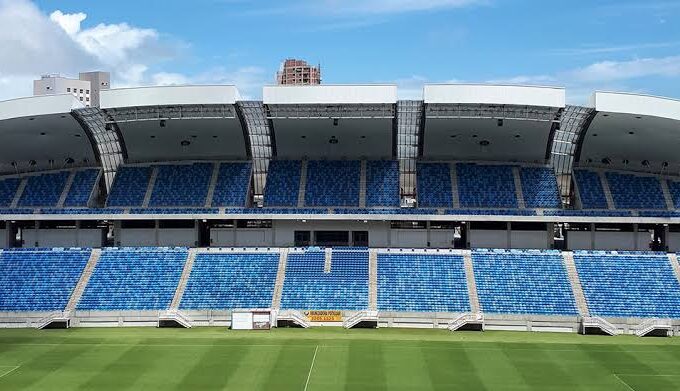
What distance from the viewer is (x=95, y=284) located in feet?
172

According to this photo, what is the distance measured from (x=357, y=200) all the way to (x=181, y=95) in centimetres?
1678

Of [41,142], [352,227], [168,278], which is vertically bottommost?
[168,278]

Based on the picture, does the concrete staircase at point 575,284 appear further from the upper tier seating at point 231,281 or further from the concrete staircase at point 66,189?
the concrete staircase at point 66,189

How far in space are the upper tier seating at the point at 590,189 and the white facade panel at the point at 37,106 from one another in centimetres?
4055

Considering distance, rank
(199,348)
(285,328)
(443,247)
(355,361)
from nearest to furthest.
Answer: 1. (355,361)
2. (199,348)
3. (285,328)
4. (443,247)

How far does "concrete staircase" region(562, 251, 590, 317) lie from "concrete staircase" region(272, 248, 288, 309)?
2043cm

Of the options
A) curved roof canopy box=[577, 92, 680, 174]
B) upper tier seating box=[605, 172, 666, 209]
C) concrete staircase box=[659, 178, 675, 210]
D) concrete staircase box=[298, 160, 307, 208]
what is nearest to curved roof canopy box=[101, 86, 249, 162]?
Answer: concrete staircase box=[298, 160, 307, 208]

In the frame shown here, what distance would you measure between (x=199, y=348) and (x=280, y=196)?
68.8ft

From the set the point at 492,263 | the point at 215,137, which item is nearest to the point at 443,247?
the point at 492,263

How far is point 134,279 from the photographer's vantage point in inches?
2085

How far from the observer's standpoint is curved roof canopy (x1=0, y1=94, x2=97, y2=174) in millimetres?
53344

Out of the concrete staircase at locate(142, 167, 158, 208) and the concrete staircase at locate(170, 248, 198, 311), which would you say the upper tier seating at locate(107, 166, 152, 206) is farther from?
the concrete staircase at locate(170, 248, 198, 311)

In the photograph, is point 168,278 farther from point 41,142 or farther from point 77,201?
point 41,142

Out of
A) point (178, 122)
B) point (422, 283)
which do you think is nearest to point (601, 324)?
point (422, 283)
